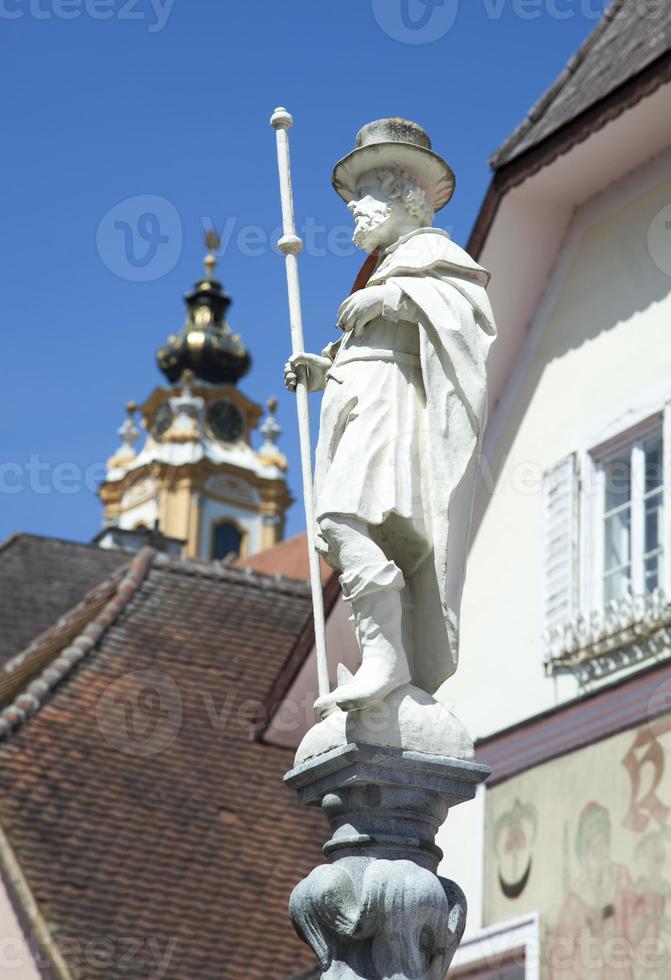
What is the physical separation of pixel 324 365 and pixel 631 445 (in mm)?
6624

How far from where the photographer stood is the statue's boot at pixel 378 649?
6.12 meters

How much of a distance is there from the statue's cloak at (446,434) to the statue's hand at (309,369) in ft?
1.44

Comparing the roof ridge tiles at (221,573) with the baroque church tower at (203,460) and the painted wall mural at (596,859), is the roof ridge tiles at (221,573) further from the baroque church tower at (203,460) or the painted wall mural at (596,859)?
the baroque church tower at (203,460)

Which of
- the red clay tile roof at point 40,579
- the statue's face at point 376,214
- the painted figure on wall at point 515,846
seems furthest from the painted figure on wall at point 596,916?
the red clay tile roof at point 40,579

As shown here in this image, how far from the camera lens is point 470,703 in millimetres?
13984

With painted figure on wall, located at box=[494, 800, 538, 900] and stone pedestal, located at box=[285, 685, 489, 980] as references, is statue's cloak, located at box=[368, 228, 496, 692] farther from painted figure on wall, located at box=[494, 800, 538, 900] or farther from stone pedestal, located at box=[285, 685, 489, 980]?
painted figure on wall, located at box=[494, 800, 538, 900]

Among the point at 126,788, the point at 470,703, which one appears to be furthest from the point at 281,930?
the point at 470,703

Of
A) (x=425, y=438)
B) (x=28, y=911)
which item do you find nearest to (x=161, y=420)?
→ (x=28, y=911)

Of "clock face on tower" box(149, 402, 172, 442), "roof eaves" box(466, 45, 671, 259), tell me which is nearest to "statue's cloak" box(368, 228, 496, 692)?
"roof eaves" box(466, 45, 671, 259)

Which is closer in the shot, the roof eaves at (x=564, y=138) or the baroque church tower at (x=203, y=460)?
the roof eaves at (x=564, y=138)

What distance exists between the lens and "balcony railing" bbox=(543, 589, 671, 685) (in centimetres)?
1220

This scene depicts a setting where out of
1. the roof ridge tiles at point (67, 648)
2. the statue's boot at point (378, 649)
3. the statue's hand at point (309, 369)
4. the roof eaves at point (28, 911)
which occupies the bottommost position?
the statue's boot at point (378, 649)

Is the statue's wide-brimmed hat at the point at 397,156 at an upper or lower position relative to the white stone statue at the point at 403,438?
upper

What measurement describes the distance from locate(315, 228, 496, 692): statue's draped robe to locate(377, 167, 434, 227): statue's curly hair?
10.2 inches
